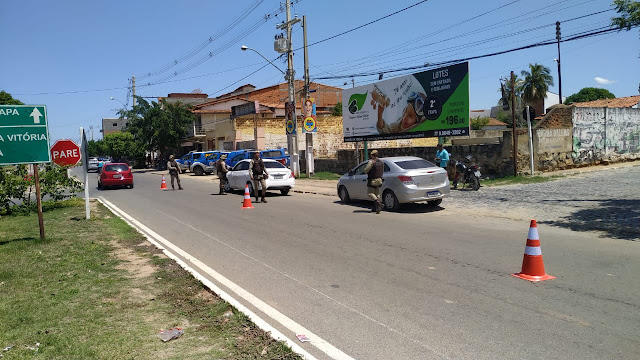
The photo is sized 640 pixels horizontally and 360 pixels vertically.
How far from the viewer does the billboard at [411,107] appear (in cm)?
1989

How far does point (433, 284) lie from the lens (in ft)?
20.0

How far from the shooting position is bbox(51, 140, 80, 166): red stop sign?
15.8 metres

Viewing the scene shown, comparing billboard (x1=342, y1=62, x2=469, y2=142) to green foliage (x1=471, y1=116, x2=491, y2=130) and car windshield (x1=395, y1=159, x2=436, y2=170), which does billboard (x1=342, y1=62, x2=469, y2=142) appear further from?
green foliage (x1=471, y1=116, x2=491, y2=130)

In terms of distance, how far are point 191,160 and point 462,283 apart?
36.9m

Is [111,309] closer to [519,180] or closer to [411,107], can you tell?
[519,180]

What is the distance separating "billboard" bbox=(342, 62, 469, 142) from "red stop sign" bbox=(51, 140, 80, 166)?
14.3m

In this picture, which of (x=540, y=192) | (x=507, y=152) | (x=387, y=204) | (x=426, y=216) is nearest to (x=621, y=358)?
(x=426, y=216)

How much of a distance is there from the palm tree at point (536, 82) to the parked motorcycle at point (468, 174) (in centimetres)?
4673

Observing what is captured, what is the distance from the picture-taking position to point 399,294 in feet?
18.8

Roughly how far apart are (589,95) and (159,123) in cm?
6811

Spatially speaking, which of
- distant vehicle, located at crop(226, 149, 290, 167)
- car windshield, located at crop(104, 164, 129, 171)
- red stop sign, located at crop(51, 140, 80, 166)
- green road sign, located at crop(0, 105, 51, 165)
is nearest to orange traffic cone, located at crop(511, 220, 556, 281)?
green road sign, located at crop(0, 105, 51, 165)

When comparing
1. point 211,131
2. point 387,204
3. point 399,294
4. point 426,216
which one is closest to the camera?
point 399,294

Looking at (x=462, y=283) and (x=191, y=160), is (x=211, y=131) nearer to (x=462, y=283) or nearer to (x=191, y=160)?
(x=191, y=160)

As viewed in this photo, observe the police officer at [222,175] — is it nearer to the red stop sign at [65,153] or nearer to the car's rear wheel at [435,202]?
the red stop sign at [65,153]
